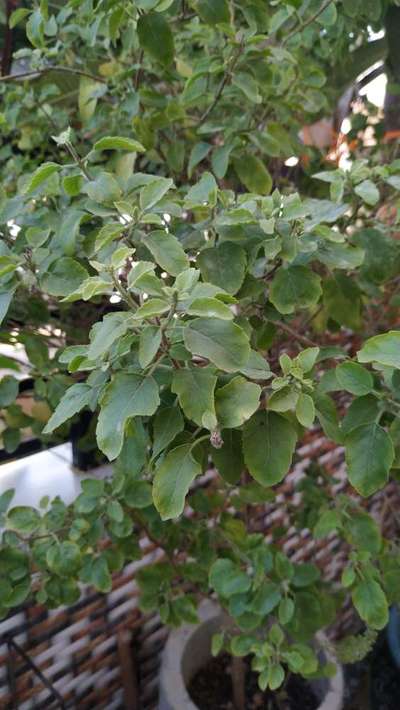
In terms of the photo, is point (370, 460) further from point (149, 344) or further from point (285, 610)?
point (285, 610)

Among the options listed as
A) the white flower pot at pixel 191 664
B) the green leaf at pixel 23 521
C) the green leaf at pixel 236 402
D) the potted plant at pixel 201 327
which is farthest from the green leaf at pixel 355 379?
the white flower pot at pixel 191 664

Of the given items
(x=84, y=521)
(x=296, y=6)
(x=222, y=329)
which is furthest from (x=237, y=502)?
(x=296, y=6)

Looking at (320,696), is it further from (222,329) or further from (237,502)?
(222,329)

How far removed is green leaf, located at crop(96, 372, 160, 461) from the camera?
496 millimetres

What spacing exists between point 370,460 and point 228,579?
1.74ft

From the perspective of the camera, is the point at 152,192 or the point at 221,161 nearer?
the point at 152,192

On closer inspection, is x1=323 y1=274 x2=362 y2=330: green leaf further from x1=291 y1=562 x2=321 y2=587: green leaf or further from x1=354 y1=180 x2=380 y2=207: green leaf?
x1=291 y1=562 x2=321 y2=587: green leaf

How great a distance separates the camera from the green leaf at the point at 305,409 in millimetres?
545

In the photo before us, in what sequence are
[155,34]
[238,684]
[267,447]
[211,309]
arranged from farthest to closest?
1. [238,684]
2. [155,34]
3. [267,447]
4. [211,309]

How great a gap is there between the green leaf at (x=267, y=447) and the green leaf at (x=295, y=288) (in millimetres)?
217

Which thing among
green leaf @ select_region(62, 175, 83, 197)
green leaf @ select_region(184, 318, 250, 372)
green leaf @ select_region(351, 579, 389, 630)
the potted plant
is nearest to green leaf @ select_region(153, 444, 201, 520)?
the potted plant

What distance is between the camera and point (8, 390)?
0.89m

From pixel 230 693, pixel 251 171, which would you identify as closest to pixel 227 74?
pixel 251 171

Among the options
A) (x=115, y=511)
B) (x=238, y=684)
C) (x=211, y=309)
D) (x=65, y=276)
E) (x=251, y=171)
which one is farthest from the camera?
(x=238, y=684)
